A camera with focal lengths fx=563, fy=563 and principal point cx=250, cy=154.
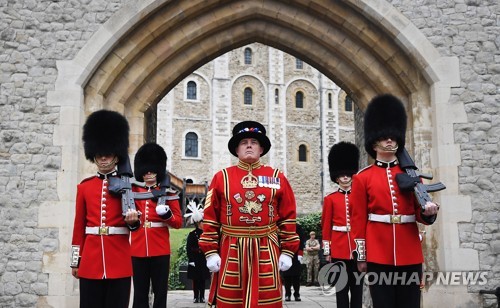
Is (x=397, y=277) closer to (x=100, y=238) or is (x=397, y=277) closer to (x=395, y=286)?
(x=395, y=286)

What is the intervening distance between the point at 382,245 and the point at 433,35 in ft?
15.8

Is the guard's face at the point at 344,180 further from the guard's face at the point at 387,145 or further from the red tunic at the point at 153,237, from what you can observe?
the guard's face at the point at 387,145

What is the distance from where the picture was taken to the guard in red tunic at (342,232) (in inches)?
225

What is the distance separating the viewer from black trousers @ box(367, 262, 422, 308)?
12.6ft

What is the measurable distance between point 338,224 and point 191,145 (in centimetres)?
3229

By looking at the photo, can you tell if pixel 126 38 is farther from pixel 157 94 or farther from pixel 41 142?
pixel 41 142

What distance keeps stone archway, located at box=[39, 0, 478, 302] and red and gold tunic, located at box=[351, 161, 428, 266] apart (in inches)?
149

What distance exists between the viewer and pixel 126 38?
26.4ft

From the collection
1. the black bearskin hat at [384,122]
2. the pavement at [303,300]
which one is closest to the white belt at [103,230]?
the black bearskin hat at [384,122]

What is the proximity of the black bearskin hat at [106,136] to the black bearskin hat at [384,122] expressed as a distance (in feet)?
6.43

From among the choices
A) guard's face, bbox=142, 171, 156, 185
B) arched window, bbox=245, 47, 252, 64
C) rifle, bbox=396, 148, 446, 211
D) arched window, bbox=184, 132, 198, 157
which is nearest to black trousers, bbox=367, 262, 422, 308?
rifle, bbox=396, 148, 446, 211

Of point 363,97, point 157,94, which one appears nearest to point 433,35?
point 363,97

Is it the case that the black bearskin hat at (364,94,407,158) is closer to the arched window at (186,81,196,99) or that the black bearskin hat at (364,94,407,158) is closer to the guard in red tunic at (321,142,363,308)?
the guard in red tunic at (321,142,363,308)

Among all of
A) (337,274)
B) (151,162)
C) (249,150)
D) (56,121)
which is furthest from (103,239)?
(56,121)
